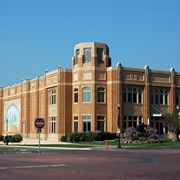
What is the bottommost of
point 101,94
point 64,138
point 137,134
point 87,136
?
point 64,138

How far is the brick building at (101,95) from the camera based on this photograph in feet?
192

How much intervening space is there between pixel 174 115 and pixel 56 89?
17.8 metres

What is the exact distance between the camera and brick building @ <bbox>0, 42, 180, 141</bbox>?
5862 centimetres

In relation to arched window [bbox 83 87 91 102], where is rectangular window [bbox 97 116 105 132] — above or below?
below

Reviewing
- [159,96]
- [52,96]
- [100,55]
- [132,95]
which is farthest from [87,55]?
[159,96]

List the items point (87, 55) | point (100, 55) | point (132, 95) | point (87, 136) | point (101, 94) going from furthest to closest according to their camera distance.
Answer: point (132, 95)
point (100, 55)
point (87, 55)
point (101, 94)
point (87, 136)

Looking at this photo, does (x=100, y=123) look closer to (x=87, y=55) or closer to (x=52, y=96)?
(x=52, y=96)

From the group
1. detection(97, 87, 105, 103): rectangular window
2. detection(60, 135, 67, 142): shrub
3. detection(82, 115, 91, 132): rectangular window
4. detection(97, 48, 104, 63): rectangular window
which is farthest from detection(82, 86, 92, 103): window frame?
detection(60, 135, 67, 142): shrub

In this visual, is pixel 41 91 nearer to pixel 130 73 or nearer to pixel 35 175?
pixel 130 73

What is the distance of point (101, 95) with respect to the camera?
59.5 meters

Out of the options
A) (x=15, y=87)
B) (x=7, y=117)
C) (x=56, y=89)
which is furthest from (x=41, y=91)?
(x=7, y=117)

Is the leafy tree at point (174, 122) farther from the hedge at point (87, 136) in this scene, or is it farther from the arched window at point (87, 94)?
the arched window at point (87, 94)

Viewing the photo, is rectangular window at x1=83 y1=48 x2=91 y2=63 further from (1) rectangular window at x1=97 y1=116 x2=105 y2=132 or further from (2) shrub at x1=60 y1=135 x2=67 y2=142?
(2) shrub at x1=60 y1=135 x2=67 y2=142

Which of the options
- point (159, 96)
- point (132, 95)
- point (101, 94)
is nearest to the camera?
point (101, 94)
